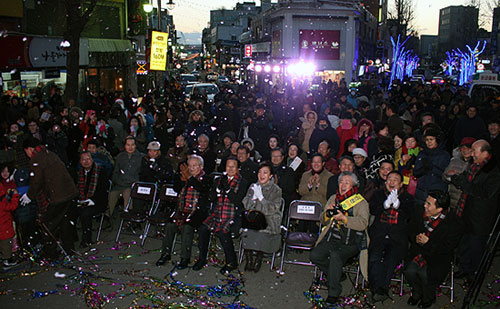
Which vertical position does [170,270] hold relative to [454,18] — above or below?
below

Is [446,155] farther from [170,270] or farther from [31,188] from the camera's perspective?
[31,188]

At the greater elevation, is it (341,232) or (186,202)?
(186,202)

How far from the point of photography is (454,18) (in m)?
143

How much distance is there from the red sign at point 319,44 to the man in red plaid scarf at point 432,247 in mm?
32121

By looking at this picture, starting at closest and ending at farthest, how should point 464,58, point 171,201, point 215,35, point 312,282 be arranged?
point 312,282 < point 171,201 < point 464,58 < point 215,35

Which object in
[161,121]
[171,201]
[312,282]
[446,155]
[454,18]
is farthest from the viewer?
[454,18]

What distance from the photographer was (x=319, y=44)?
119 feet

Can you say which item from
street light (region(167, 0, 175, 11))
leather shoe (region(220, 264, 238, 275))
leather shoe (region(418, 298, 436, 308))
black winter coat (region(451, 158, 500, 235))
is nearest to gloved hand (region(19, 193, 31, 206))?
leather shoe (region(220, 264, 238, 275))

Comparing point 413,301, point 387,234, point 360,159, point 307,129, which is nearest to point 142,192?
point 360,159

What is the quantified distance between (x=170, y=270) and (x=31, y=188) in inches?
90.7

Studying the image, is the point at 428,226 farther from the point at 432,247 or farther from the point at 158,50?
the point at 158,50

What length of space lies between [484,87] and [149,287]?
47.6ft

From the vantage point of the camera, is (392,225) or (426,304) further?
(392,225)

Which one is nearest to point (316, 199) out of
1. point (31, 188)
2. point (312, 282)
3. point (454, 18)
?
A: point (312, 282)
